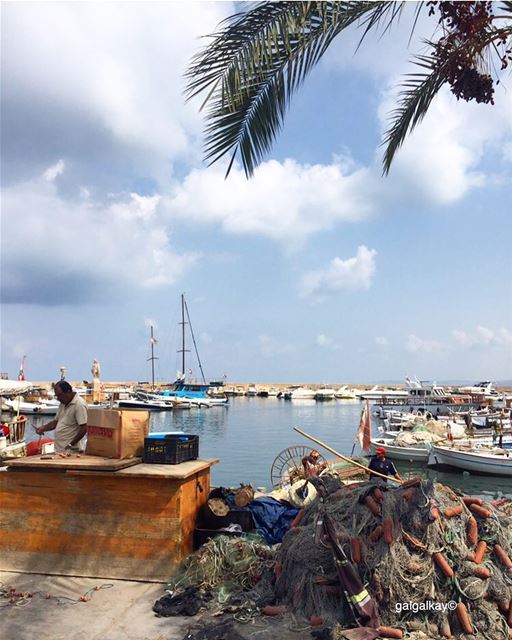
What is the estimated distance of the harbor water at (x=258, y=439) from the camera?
24.3 m

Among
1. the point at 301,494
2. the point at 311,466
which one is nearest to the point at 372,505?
the point at 301,494

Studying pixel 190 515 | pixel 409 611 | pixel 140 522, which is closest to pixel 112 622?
pixel 140 522

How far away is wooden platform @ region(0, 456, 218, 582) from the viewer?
19.8 ft

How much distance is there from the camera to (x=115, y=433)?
6.67 metres

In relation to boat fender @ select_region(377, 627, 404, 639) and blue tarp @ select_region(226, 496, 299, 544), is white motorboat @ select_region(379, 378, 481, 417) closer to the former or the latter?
blue tarp @ select_region(226, 496, 299, 544)

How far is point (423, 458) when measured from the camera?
1090 inches

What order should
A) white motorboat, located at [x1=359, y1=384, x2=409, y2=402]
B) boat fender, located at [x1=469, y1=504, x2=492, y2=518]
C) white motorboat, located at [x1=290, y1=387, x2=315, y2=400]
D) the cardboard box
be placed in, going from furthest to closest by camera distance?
white motorboat, located at [x1=290, y1=387, x2=315, y2=400]
white motorboat, located at [x1=359, y1=384, x2=409, y2=402]
the cardboard box
boat fender, located at [x1=469, y1=504, x2=492, y2=518]

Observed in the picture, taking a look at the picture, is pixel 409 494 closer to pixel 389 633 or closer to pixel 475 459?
pixel 389 633

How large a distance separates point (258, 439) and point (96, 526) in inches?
1500

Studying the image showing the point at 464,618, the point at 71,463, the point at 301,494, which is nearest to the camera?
the point at 464,618

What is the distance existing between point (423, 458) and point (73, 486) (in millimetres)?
24503

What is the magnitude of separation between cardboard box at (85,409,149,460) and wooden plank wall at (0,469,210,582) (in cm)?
58

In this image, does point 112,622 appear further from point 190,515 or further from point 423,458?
point 423,458

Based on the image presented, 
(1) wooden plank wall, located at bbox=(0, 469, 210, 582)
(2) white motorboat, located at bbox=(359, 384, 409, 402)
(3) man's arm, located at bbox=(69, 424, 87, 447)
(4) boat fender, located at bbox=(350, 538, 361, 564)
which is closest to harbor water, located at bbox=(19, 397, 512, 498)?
(4) boat fender, located at bbox=(350, 538, 361, 564)
